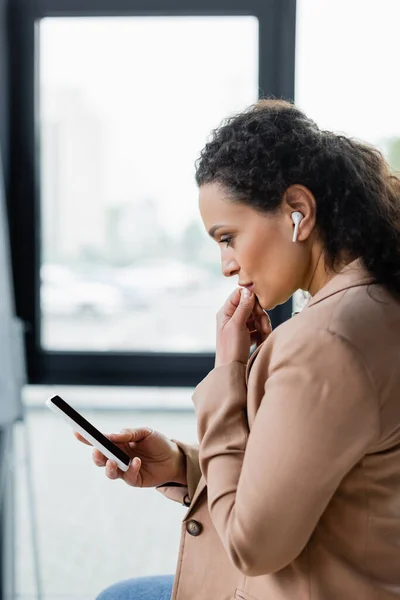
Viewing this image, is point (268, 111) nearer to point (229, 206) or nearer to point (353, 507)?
point (229, 206)

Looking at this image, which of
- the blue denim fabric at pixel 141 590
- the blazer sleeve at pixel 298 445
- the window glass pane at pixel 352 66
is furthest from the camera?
the window glass pane at pixel 352 66

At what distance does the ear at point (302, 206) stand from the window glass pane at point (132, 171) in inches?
60.7

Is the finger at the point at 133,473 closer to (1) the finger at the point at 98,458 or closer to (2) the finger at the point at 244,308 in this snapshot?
(1) the finger at the point at 98,458

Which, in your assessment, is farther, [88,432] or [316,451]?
[88,432]

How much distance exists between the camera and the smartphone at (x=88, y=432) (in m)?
1.08

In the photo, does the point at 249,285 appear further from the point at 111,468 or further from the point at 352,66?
the point at 352,66

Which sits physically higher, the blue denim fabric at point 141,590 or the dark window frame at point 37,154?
the dark window frame at point 37,154

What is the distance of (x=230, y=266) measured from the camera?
1055 millimetres

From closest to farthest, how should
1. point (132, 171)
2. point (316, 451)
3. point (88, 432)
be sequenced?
point (316, 451) < point (88, 432) < point (132, 171)

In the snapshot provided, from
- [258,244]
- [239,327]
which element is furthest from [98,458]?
[258,244]

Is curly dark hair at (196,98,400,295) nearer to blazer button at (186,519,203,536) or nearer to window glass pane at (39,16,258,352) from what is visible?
blazer button at (186,519,203,536)

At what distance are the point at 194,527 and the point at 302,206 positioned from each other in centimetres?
47

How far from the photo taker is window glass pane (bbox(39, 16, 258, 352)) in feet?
8.09

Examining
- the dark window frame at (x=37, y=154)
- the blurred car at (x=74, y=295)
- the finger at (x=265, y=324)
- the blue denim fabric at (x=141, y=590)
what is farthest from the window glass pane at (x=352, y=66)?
the blue denim fabric at (x=141, y=590)
